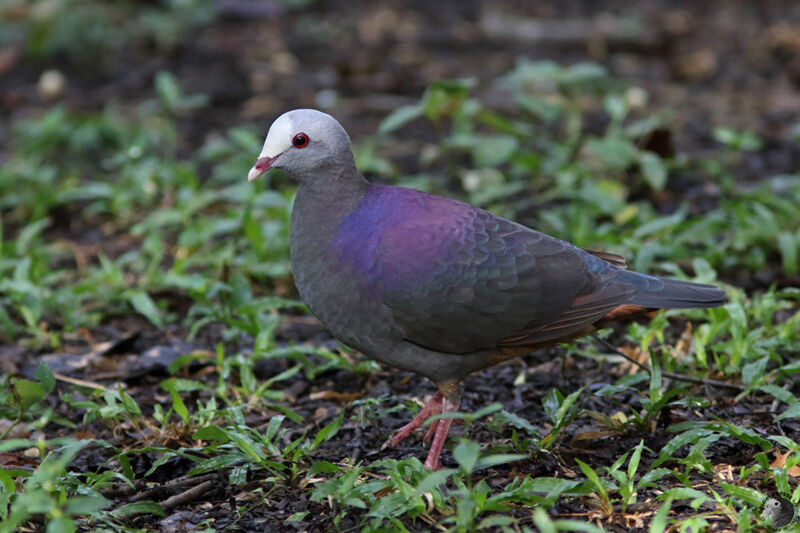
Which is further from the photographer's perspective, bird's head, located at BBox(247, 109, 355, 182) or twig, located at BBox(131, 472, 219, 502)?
bird's head, located at BBox(247, 109, 355, 182)

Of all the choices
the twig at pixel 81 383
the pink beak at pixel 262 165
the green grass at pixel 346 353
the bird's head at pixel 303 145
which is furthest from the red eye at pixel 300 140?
the twig at pixel 81 383

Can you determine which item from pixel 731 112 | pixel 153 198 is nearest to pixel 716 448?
pixel 153 198

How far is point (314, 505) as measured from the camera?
3.25m

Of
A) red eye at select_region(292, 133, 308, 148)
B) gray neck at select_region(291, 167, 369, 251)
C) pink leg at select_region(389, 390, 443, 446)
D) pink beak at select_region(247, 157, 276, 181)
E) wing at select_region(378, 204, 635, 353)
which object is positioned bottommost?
pink leg at select_region(389, 390, 443, 446)

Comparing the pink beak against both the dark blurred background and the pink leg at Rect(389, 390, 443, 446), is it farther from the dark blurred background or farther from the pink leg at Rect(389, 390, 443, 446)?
the dark blurred background

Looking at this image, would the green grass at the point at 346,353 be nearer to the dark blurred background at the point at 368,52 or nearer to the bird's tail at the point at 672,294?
the bird's tail at the point at 672,294

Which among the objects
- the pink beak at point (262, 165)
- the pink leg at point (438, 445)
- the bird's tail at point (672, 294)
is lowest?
the pink leg at point (438, 445)

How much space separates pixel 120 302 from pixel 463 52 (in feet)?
15.3

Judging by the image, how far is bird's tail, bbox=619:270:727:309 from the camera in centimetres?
365

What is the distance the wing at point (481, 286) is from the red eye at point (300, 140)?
47cm

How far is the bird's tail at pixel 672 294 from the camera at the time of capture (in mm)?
3650

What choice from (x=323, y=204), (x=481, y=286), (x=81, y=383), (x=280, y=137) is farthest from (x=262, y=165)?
(x=81, y=383)

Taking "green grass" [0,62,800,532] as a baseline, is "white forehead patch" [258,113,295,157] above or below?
above

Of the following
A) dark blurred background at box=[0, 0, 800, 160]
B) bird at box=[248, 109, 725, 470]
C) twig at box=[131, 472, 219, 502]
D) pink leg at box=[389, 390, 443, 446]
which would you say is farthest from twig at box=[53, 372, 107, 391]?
dark blurred background at box=[0, 0, 800, 160]
